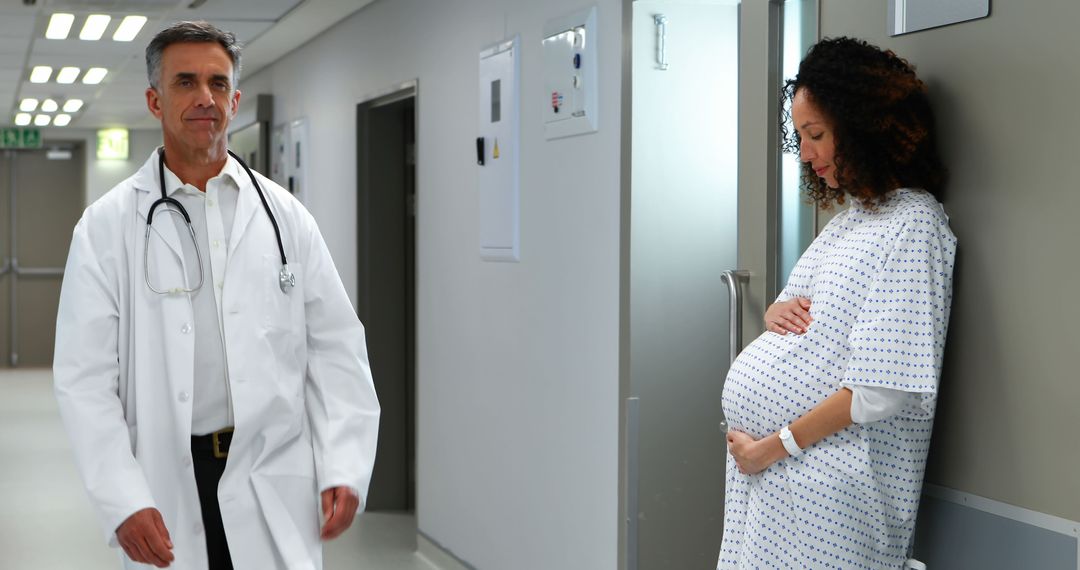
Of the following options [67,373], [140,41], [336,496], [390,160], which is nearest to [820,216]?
[336,496]

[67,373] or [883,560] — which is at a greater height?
[67,373]

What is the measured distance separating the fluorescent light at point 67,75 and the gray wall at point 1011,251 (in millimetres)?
7529

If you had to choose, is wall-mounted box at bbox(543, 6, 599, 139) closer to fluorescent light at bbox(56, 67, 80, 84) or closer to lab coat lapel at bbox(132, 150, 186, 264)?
lab coat lapel at bbox(132, 150, 186, 264)

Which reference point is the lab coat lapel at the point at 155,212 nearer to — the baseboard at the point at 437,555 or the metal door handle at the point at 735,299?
the metal door handle at the point at 735,299

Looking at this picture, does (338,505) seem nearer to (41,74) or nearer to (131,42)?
(131,42)

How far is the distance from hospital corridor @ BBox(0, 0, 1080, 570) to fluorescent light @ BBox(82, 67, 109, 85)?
15.8 feet

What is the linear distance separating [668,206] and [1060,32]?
5.10 feet

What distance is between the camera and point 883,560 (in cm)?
206

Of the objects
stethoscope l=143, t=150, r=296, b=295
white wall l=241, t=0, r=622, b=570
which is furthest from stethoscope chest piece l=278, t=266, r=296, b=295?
white wall l=241, t=0, r=622, b=570

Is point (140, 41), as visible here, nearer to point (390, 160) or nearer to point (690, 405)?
point (390, 160)

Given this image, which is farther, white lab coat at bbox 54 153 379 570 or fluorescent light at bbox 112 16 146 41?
fluorescent light at bbox 112 16 146 41

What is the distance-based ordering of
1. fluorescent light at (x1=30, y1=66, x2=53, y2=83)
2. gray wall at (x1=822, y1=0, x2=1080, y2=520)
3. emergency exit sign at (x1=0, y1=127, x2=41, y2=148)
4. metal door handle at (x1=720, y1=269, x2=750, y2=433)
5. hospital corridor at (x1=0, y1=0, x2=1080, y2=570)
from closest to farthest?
gray wall at (x1=822, y1=0, x2=1080, y2=520), hospital corridor at (x1=0, y1=0, x2=1080, y2=570), metal door handle at (x1=720, y1=269, x2=750, y2=433), fluorescent light at (x1=30, y1=66, x2=53, y2=83), emergency exit sign at (x1=0, y1=127, x2=41, y2=148)

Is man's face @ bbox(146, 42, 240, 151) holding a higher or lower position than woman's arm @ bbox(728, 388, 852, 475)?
higher

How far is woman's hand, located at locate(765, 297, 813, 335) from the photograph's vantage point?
2121mm
